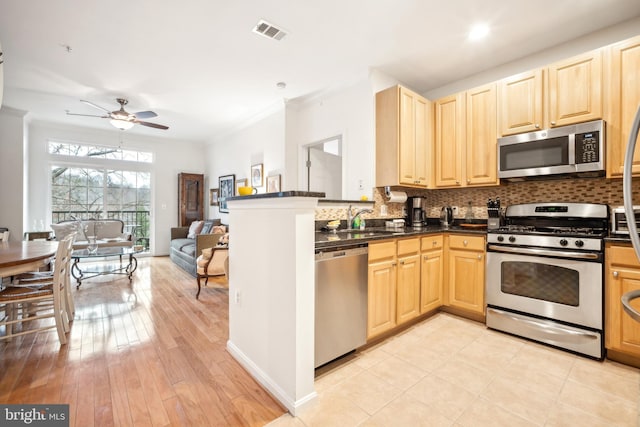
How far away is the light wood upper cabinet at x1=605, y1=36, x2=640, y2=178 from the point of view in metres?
2.15

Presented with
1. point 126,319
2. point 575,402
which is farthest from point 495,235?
point 126,319

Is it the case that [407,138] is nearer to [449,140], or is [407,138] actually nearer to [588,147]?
[449,140]

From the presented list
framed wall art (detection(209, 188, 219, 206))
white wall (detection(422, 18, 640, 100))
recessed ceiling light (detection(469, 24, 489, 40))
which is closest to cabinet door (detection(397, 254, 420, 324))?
recessed ceiling light (detection(469, 24, 489, 40))

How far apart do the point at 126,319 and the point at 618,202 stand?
15.7 feet

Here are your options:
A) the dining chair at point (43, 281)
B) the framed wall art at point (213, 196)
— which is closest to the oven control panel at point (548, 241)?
the dining chair at point (43, 281)

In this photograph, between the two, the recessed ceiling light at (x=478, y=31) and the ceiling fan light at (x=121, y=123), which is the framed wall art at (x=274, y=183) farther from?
the recessed ceiling light at (x=478, y=31)

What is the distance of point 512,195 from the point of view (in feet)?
10.0

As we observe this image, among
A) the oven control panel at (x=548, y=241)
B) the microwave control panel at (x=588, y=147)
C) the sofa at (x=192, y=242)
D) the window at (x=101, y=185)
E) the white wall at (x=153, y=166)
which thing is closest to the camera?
the oven control panel at (x=548, y=241)

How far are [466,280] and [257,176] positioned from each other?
3.83m

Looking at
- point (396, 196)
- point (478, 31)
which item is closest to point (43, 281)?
point (396, 196)

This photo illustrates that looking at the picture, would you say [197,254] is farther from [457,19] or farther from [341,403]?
[457,19]

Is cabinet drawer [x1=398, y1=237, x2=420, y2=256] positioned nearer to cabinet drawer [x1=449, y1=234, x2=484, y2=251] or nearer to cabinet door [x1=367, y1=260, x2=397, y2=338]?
cabinet door [x1=367, y1=260, x2=397, y2=338]

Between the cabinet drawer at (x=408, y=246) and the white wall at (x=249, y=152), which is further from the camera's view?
the white wall at (x=249, y=152)

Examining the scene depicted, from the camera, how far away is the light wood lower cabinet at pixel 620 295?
1.95 m
